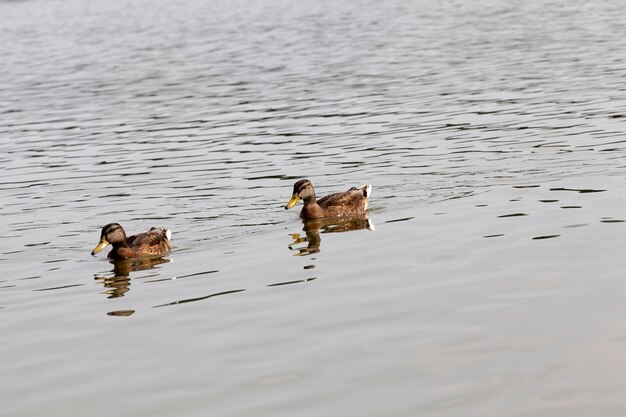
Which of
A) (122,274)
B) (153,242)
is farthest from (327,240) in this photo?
(122,274)

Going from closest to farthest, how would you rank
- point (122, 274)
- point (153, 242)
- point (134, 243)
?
1. point (122, 274)
2. point (153, 242)
3. point (134, 243)

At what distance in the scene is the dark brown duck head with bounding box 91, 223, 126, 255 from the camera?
19.0 metres

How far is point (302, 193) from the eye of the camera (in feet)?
69.7

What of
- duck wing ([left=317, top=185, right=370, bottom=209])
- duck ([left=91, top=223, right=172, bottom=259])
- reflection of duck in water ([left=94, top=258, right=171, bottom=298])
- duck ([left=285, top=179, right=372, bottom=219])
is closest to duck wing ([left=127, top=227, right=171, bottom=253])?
duck ([left=91, top=223, right=172, bottom=259])

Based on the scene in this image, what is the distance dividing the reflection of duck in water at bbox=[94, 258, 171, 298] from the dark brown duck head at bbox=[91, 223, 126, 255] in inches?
12.3

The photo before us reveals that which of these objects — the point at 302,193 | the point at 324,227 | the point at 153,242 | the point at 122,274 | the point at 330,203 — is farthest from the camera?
the point at 330,203

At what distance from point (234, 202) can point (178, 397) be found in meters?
11.0

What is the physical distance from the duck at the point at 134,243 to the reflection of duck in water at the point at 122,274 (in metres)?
0.11

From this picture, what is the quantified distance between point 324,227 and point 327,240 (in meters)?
1.25

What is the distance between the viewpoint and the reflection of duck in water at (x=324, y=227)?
19625 mm

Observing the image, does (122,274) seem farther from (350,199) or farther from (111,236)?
(350,199)

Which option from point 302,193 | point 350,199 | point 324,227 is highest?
point 302,193

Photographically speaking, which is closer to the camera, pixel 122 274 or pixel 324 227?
pixel 122 274

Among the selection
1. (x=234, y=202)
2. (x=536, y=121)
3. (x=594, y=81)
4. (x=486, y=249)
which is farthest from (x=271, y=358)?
(x=594, y=81)
